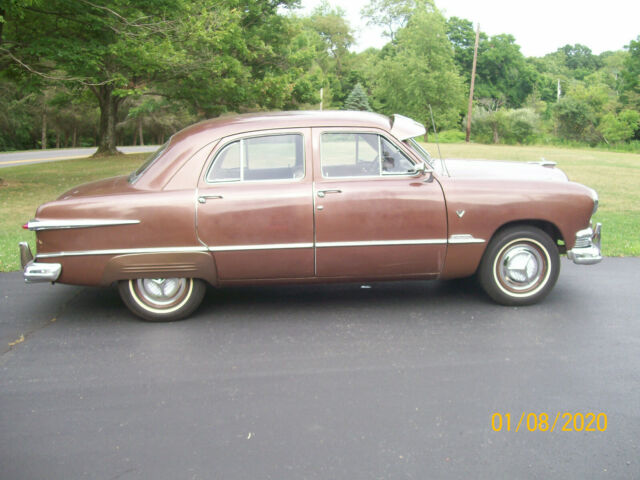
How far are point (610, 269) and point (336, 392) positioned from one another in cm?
453

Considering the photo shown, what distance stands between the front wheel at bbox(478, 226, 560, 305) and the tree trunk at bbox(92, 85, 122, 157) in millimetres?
29575

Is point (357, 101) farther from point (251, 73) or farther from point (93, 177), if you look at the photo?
point (93, 177)

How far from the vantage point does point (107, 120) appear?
107 ft

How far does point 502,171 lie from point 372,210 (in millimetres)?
1495

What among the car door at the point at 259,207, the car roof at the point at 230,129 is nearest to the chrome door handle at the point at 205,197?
the car door at the point at 259,207

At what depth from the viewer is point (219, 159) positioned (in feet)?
16.8

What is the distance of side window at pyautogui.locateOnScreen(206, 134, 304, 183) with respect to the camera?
5.13m

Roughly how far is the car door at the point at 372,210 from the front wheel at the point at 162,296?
1.14m

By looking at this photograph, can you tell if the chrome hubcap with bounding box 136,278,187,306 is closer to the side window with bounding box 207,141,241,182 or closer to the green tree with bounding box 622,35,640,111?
the side window with bounding box 207,141,241,182

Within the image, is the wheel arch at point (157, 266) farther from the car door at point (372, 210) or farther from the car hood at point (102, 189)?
the car door at point (372, 210)

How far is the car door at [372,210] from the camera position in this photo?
5059 mm

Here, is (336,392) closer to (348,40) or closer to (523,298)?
(523,298)

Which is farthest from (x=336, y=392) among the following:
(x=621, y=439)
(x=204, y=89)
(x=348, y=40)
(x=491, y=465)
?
(x=348, y=40)

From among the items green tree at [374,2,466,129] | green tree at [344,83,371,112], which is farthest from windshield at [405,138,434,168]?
green tree at [374,2,466,129]
